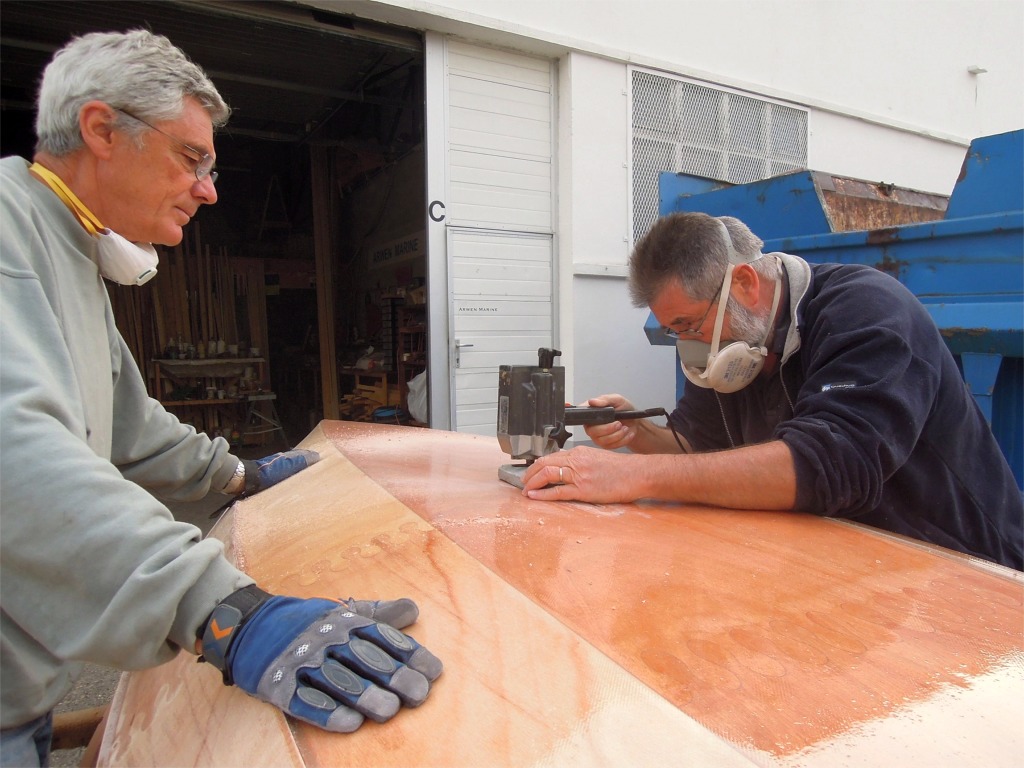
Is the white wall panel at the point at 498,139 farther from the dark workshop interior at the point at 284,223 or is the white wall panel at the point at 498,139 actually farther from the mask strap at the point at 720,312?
the mask strap at the point at 720,312

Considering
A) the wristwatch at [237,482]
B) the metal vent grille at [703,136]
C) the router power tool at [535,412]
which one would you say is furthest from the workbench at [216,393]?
the router power tool at [535,412]

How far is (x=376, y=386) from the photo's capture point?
7730 millimetres

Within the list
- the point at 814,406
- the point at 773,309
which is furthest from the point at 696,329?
the point at 814,406

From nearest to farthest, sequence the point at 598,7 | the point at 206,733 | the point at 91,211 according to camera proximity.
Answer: the point at 206,733 → the point at 91,211 → the point at 598,7

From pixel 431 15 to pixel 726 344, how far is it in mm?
3866

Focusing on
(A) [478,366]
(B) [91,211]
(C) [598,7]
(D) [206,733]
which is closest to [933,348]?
(D) [206,733]

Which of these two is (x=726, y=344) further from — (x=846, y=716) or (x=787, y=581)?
(x=846, y=716)

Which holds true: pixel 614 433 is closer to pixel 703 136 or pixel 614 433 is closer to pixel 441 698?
pixel 441 698

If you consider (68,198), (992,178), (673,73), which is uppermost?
(673,73)

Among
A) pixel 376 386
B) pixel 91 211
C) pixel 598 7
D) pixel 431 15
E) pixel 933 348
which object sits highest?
pixel 598 7

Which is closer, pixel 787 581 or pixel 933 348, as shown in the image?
pixel 787 581

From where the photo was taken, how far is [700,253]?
72.9 inches

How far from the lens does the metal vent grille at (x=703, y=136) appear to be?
216 inches

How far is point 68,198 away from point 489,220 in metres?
4.14
